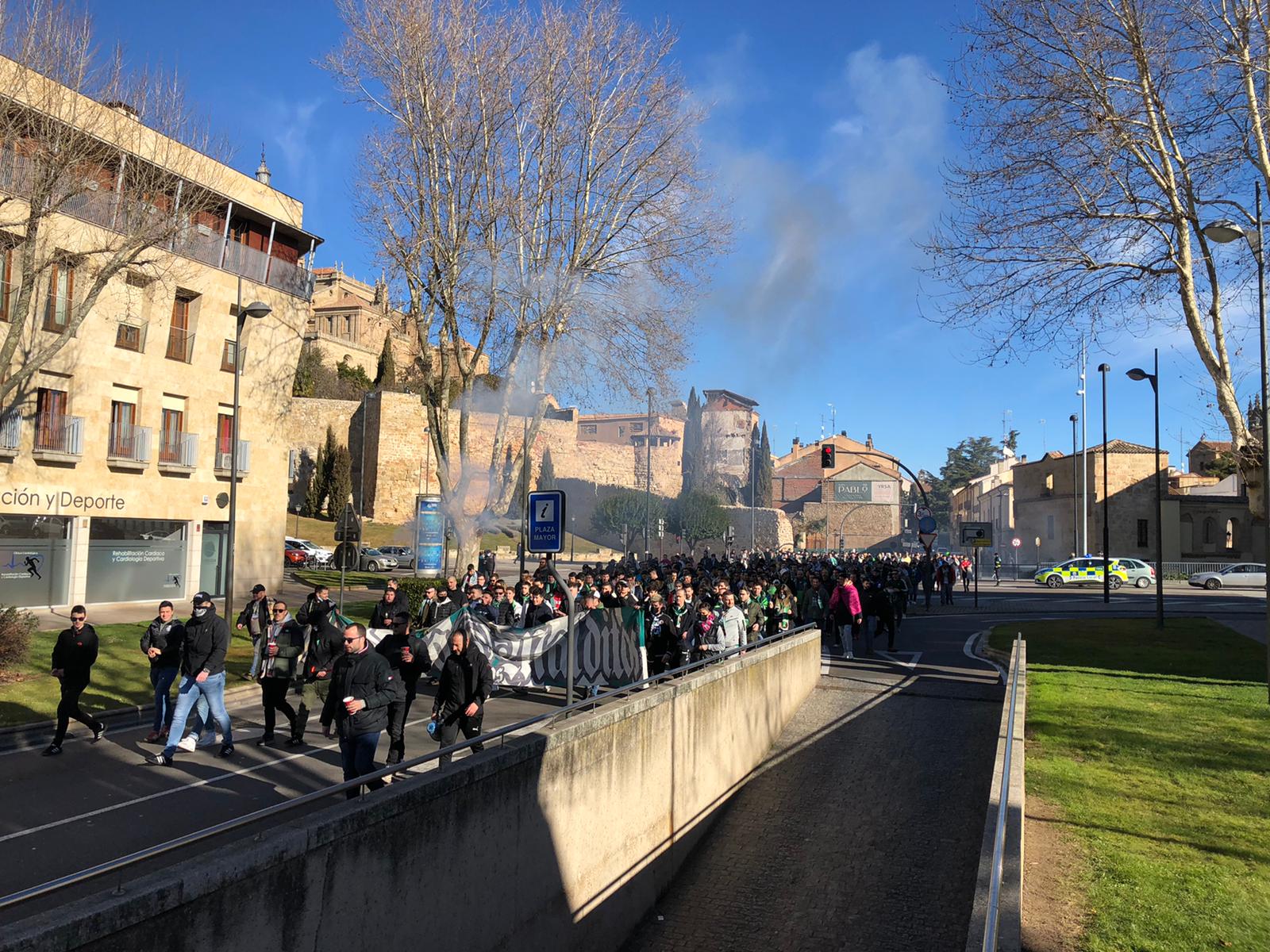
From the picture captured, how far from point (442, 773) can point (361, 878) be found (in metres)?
0.77

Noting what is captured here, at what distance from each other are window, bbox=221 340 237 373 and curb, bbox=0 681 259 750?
1585 cm

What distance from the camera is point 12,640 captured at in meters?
13.5

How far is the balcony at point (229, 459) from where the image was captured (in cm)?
2691

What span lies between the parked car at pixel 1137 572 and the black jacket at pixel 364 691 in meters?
41.1

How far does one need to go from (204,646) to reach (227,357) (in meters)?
20.1

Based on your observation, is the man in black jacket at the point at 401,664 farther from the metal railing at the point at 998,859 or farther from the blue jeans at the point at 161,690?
the metal railing at the point at 998,859

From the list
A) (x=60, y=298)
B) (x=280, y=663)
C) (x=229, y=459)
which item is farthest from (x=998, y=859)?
(x=229, y=459)

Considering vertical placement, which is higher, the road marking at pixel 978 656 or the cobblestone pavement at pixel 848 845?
the road marking at pixel 978 656

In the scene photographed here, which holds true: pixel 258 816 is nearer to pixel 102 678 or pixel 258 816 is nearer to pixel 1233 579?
pixel 102 678

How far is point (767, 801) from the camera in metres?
10.2

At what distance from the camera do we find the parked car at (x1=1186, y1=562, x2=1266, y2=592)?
3978cm

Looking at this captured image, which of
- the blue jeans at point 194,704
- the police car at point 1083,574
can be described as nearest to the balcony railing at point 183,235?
the blue jeans at point 194,704

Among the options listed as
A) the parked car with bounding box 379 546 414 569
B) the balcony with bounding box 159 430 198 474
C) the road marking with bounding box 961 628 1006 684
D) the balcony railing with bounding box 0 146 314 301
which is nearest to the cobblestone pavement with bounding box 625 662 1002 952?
the road marking with bounding box 961 628 1006 684

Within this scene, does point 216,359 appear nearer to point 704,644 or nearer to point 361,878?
point 704,644
